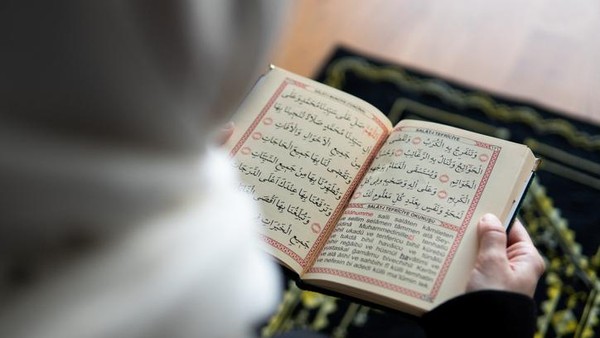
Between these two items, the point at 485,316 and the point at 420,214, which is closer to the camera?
the point at 485,316

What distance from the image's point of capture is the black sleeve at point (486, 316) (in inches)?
22.5

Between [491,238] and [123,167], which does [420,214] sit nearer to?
[491,238]

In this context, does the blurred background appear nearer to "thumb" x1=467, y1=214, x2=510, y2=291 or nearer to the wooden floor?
the wooden floor

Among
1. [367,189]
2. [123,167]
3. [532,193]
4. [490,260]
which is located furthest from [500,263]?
[532,193]

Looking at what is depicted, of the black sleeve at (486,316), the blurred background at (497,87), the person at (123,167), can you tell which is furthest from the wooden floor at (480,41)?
the person at (123,167)

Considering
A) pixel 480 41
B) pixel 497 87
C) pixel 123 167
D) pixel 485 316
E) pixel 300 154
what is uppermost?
pixel 480 41

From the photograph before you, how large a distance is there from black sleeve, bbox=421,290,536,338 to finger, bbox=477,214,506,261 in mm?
50

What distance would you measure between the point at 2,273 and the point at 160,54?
0.13 meters

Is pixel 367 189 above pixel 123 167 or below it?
above

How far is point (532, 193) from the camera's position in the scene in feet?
3.95

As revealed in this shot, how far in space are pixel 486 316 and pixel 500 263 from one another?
64 millimetres

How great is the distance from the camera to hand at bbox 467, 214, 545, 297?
2.00 feet

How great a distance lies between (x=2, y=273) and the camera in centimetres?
31

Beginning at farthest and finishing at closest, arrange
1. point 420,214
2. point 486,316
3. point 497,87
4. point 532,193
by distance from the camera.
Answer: point 497,87, point 532,193, point 420,214, point 486,316
